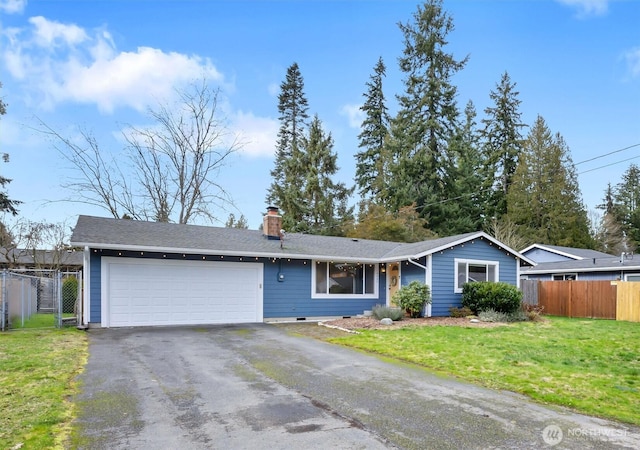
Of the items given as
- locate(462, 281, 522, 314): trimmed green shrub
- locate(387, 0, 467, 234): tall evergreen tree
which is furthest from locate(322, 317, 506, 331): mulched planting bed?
locate(387, 0, 467, 234): tall evergreen tree

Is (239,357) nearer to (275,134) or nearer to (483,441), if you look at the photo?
(483,441)

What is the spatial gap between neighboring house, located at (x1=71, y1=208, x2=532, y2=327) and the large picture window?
0.04m

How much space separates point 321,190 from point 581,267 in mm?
16697

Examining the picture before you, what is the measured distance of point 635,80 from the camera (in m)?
16.5

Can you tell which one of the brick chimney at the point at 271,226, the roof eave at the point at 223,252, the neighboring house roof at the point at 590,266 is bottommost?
the neighboring house roof at the point at 590,266

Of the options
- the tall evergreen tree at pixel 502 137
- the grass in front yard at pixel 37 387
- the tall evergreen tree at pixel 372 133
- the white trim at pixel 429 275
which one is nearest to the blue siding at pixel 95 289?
the grass in front yard at pixel 37 387

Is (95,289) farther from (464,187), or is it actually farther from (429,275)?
(464,187)

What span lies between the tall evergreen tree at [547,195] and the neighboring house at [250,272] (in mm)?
17351

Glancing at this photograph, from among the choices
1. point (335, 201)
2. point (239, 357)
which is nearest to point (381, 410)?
point (239, 357)

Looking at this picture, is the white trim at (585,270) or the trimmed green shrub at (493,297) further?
the white trim at (585,270)

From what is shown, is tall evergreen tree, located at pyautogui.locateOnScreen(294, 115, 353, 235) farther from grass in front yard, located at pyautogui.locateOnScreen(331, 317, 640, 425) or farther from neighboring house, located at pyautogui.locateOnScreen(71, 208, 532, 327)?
grass in front yard, located at pyautogui.locateOnScreen(331, 317, 640, 425)

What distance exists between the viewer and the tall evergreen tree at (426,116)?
30141 millimetres

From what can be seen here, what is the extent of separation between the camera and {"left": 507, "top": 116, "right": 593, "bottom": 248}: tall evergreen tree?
31.0m

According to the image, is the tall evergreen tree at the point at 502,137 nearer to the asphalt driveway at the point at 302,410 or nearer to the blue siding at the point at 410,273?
the blue siding at the point at 410,273
